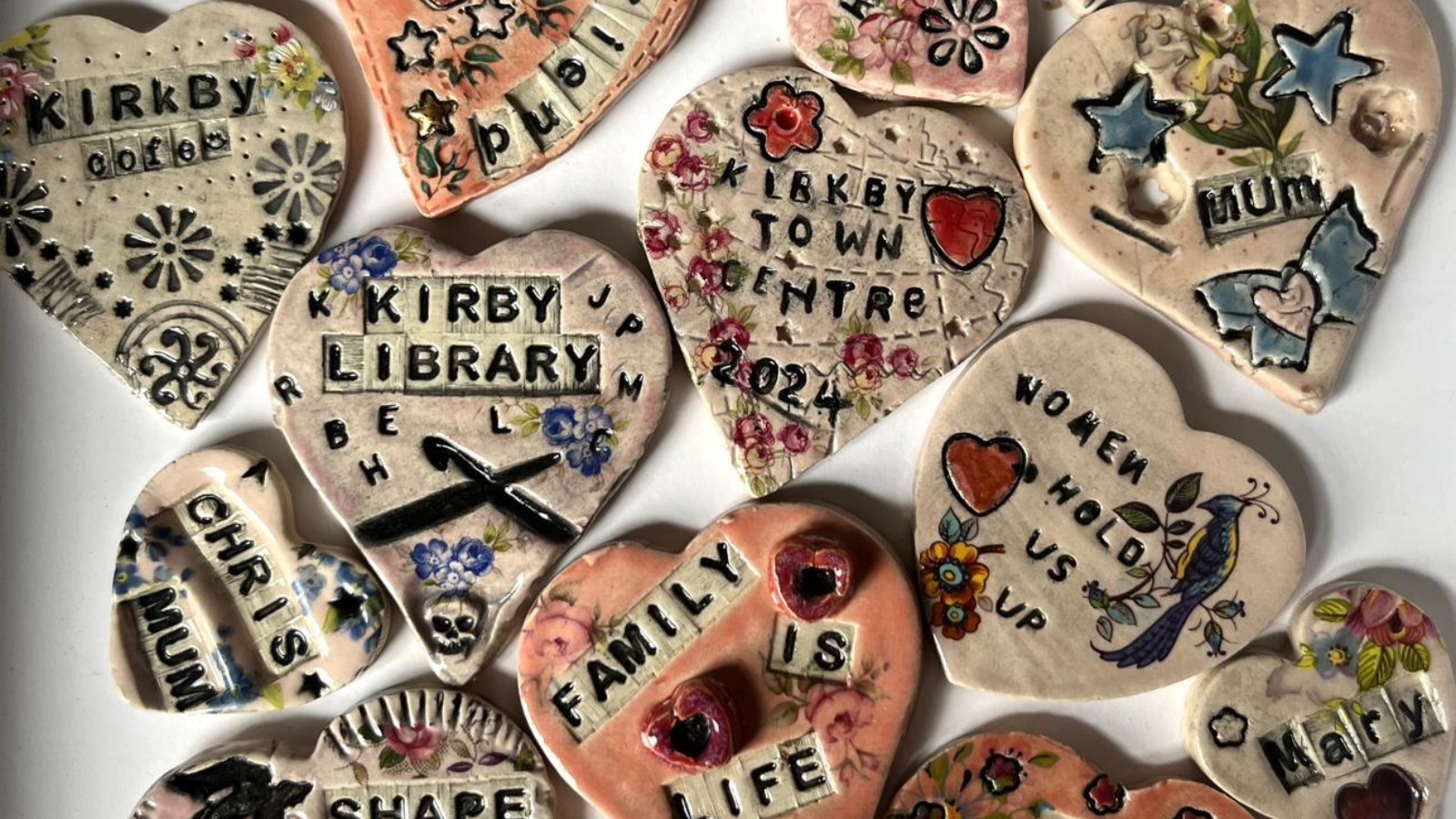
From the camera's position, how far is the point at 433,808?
1224 mm

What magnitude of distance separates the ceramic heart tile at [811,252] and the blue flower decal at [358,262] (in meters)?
0.28

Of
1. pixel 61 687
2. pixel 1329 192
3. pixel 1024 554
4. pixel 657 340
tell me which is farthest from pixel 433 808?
pixel 1329 192

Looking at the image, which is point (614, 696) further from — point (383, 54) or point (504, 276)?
point (383, 54)

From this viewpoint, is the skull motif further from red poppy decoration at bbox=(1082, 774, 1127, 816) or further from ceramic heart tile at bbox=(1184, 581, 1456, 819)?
ceramic heart tile at bbox=(1184, 581, 1456, 819)

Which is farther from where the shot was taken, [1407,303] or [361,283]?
[1407,303]

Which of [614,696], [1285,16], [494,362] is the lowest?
[614,696]

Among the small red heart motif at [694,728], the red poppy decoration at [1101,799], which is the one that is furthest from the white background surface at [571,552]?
the small red heart motif at [694,728]

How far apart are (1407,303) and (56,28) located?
1542 mm

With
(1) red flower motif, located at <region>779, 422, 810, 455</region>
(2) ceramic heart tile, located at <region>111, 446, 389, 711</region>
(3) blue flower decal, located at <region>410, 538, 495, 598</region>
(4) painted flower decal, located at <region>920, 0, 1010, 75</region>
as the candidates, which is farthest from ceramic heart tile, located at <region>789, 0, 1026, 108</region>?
(2) ceramic heart tile, located at <region>111, 446, 389, 711</region>

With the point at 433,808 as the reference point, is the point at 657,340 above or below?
above

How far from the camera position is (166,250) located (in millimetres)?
1244

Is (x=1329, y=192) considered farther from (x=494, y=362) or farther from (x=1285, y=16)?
(x=494, y=362)

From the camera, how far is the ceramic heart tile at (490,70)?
4.07ft

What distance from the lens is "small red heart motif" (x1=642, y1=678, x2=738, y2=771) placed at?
118 centimetres
